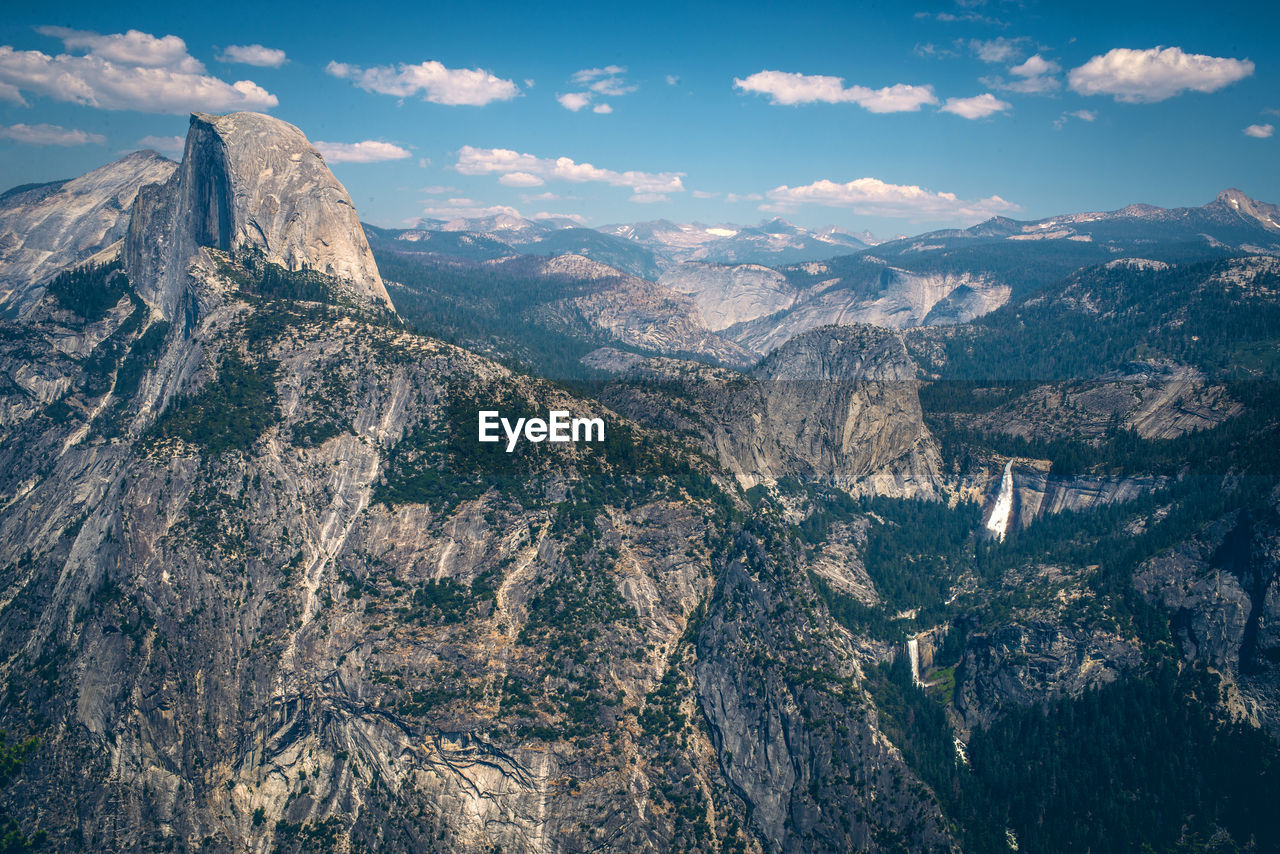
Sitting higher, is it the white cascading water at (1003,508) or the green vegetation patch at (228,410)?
the green vegetation patch at (228,410)

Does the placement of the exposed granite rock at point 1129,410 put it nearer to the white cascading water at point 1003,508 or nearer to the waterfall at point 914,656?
the white cascading water at point 1003,508

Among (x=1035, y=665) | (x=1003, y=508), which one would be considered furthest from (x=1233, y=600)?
(x=1003, y=508)

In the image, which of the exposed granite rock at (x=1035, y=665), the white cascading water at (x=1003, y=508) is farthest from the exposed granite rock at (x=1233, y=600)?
the white cascading water at (x=1003, y=508)

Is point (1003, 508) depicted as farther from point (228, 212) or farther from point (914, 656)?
point (228, 212)

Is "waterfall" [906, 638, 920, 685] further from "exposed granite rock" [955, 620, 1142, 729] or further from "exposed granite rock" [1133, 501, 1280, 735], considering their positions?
"exposed granite rock" [1133, 501, 1280, 735]

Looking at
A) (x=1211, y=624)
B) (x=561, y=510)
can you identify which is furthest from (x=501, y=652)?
(x=1211, y=624)

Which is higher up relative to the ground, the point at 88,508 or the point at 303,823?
the point at 88,508

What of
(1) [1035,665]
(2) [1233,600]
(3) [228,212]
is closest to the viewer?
(2) [1233,600]

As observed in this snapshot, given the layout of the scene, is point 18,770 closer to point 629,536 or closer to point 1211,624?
point 629,536
